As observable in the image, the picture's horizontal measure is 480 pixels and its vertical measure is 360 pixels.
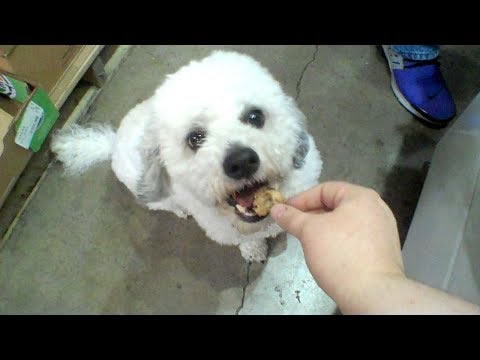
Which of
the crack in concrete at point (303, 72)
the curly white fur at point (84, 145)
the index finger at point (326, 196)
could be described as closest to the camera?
the index finger at point (326, 196)

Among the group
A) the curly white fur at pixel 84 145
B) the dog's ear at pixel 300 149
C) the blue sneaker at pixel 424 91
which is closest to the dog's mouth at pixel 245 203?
the dog's ear at pixel 300 149

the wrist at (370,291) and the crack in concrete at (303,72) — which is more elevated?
the wrist at (370,291)

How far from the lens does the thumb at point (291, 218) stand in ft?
2.38

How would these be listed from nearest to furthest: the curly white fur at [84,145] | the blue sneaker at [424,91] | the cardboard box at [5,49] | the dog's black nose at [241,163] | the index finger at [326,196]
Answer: the index finger at [326,196], the dog's black nose at [241,163], the cardboard box at [5,49], the curly white fur at [84,145], the blue sneaker at [424,91]

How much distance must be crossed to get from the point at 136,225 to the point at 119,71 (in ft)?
2.62

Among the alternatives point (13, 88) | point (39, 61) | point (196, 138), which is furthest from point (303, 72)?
point (13, 88)

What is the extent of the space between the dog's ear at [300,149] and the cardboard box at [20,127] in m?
1.02

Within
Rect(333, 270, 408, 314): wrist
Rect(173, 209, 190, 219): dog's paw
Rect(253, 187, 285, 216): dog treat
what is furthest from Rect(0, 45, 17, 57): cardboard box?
Rect(333, 270, 408, 314): wrist

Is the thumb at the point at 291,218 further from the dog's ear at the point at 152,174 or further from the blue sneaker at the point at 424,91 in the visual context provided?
the blue sneaker at the point at 424,91

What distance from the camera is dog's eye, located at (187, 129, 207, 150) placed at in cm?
99

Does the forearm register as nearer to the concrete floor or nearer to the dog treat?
the dog treat

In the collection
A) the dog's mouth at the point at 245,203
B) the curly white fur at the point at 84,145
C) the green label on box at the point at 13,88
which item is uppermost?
the green label on box at the point at 13,88

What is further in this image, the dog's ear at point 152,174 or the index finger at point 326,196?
the dog's ear at point 152,174
